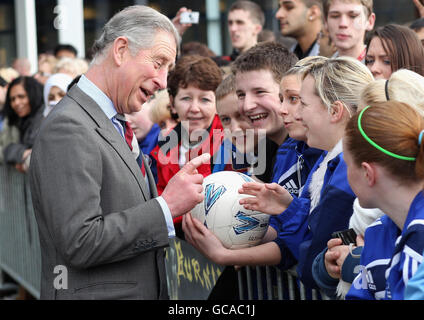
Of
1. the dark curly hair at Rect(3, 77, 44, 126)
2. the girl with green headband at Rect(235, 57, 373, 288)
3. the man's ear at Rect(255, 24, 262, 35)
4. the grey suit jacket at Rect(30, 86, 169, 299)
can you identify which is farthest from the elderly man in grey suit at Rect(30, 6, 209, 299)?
the dark curly hair at Rect(3, 77, 44, 126)

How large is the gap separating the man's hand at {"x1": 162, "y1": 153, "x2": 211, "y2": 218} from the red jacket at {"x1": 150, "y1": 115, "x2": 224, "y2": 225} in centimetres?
168

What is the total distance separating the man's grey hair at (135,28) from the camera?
3.14 metres

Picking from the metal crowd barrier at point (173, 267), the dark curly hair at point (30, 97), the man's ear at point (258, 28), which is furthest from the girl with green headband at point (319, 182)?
the dark curly hair at point (30, 97)

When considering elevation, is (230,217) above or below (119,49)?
below

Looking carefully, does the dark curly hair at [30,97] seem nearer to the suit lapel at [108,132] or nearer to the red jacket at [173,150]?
the red jacket at [173,150]

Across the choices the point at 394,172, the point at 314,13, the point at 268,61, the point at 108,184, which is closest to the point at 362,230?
the point at 394,172

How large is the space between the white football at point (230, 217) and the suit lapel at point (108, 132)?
59cm

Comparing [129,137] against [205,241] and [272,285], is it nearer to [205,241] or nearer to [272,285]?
[205,241]

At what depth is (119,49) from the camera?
315cm

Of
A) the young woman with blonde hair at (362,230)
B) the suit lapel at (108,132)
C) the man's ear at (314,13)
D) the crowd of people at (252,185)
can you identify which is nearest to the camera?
the crowd of people at (252,185)

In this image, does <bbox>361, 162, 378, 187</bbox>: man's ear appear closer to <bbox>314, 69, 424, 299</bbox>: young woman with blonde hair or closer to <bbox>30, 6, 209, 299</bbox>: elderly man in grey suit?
<bbox>314, 69, 424, 299</bbox>: young woman with blonde hair

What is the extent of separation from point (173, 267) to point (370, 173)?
2.96 metres

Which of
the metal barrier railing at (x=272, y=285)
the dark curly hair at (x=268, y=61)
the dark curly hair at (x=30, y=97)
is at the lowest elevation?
the metal barrier railing at (x=272, y=285)

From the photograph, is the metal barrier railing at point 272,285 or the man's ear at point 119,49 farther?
the metal barrier railing at point 272,285
